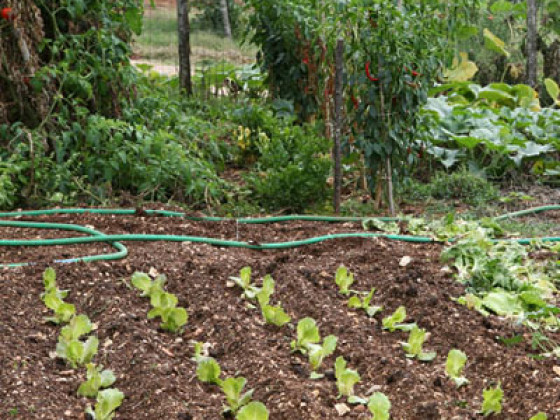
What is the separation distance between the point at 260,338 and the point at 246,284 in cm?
54

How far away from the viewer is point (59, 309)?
3.27m

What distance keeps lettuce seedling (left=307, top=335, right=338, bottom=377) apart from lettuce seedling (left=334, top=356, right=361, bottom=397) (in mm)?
186

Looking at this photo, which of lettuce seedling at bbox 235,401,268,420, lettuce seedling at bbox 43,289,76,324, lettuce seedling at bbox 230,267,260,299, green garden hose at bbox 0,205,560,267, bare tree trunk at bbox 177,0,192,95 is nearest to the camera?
lettuce seedling at bbox 235,401,268,420

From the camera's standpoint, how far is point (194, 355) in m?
3.12

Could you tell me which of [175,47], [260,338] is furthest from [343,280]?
[175,47]

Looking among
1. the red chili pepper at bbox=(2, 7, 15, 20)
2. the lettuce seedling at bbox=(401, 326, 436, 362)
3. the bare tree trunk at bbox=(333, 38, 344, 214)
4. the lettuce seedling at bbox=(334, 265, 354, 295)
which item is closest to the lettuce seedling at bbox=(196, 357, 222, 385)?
the lettuce seedling at bbox=(401, 326, 436, 362)

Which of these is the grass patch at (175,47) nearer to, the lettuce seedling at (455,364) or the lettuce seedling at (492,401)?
the lettuce seedling at (455,364)

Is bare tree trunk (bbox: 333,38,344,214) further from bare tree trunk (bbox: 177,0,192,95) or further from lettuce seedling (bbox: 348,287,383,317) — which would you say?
bare tree trunk (bbox: 177,0,192,95)

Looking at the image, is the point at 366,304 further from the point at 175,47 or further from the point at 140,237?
the point at 175,47

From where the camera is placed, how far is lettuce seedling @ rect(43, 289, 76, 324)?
129 inches

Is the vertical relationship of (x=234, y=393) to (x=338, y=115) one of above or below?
below

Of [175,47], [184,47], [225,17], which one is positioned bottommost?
[175,47]

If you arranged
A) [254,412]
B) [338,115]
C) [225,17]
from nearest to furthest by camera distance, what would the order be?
[254,412], [338,115], [225,17]

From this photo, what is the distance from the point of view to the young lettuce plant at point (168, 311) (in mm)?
3279
